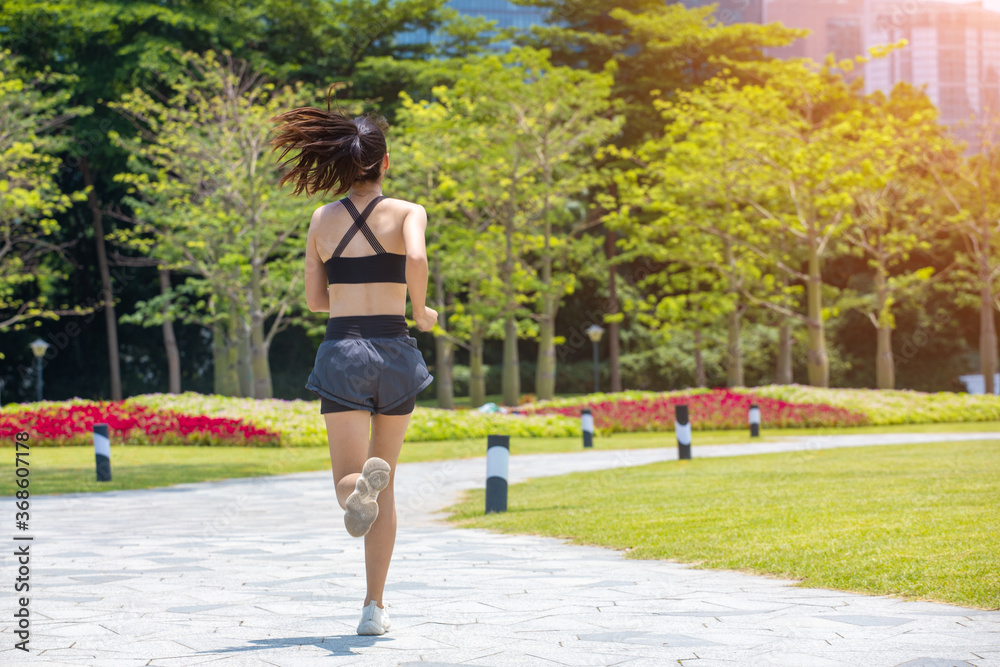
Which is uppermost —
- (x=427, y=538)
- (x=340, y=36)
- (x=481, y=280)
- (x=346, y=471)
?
(x=340, y=36)

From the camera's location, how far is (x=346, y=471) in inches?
151

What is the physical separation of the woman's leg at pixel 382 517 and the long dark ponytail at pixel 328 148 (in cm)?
106

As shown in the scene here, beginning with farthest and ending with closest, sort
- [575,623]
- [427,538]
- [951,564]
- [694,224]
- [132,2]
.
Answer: [132,2]
[694,224]
[427,538]
[951,564]
[575,623]

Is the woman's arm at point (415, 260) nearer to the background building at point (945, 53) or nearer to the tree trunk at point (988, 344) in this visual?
the tree trunk at point (988, 344)

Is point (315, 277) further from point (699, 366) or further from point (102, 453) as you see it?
point (699, 366)

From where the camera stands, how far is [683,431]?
14039 millimetres

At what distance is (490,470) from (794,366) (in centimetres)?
3310

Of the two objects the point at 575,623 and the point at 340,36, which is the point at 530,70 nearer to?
the point at 340,36

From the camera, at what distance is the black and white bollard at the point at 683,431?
1389 centimetres

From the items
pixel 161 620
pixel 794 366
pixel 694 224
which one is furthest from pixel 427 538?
pixel 794 366

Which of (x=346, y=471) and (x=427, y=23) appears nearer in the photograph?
(x=346, y=471)

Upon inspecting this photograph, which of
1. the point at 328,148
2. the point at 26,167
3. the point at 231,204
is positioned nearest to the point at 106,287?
the point at 26,167

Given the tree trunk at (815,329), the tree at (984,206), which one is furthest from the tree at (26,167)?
the tree at (984,206)

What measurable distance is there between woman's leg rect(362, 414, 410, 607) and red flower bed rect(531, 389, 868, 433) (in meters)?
18.2
